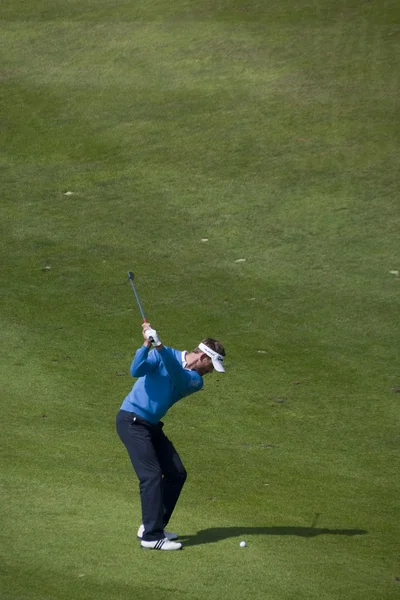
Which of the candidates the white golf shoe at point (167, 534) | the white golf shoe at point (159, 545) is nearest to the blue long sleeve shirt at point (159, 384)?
the white golf shoe at point (167, 534)

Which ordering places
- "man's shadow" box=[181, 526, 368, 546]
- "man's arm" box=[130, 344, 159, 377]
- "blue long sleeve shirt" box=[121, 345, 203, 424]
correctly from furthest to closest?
1. "man's shadow" box=[181, 526, 368, 546]
2. "blue long sleeve shirt" box=[121, 345, 203, 424]
3. "man's arm" box=[130, 344, 159, 377]

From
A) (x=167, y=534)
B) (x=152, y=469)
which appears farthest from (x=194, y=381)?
(x=167, y=534)

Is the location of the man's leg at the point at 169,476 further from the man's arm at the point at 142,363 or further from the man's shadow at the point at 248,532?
the man's arm at the point at 142,363

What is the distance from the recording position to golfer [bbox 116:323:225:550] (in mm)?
10320

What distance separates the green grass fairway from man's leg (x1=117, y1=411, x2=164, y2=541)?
0.92 ft

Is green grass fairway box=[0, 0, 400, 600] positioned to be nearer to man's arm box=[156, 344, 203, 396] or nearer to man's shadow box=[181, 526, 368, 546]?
man's shadow box=[181, 526, 368, 546]

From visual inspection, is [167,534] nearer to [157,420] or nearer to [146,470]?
[146,470]

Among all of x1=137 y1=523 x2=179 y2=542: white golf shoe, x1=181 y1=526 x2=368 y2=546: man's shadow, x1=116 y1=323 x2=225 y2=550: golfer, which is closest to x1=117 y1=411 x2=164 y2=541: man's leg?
x1=116 y1=323 x2=225 y2=550: golfer

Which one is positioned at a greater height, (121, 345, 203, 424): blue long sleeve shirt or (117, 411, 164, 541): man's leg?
(121, 345, 203, 424): blue long sleeve shirt

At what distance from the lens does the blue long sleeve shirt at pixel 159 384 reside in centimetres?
1041

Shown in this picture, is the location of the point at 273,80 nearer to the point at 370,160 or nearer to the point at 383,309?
the point at 370,160

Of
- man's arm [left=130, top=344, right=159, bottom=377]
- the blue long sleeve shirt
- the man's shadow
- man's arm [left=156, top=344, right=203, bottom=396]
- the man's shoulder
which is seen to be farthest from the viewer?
the man's shadow

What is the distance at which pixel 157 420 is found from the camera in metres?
10.8

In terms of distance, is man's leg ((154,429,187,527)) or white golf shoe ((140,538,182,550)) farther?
man's leg ((154,429,187,527))
